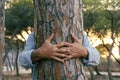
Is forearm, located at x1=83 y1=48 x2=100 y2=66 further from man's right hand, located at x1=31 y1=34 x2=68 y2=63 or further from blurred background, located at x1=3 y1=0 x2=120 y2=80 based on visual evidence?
blurred background, located at x1=3 y1=0 x2=120 y2=80

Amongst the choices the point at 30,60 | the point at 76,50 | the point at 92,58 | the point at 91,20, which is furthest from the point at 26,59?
the point at 91,20

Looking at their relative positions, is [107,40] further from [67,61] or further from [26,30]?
[67,61]

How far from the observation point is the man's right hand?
2664mm

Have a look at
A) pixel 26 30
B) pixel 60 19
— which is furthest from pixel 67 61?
pixel 26 30

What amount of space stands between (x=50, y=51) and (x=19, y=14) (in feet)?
93.4

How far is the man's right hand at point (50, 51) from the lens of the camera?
2.66m

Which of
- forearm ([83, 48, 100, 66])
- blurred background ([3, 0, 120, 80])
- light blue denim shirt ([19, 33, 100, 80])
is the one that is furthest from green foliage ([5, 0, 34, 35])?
forearm ([83, 48, 100, 66])

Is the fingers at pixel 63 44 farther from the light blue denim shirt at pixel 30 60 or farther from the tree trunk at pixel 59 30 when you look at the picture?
the light blue denim shirt at pixel 30 60

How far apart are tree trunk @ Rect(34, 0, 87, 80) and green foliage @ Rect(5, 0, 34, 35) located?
88.5 ft

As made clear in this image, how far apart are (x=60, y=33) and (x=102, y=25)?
2918 centimetres

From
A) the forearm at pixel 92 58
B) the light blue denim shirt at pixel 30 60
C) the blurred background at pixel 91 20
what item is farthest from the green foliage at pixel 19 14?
the forearm at pixel 92 58

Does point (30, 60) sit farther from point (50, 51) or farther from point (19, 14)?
point (19, 14)

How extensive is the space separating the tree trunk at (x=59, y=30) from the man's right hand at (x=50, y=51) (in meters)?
0.06

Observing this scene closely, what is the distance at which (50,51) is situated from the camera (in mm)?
2674
